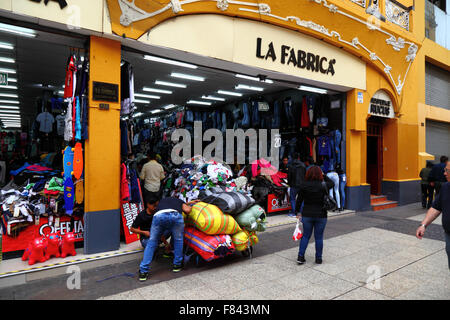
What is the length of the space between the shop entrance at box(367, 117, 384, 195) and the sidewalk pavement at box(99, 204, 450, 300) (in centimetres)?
523

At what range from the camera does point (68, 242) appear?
4.75 m

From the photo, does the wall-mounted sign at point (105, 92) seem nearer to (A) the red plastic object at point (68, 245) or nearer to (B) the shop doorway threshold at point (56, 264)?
(A) the red plastic object at point (68, 245)

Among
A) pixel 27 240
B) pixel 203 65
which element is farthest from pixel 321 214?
pixel 27 240

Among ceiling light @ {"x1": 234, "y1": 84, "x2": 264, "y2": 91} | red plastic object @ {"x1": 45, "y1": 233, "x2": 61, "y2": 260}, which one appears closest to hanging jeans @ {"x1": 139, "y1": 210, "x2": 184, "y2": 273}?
red plastic object @ {"x1": 45, "y1": 233, "x2": 61, "y2": 260}

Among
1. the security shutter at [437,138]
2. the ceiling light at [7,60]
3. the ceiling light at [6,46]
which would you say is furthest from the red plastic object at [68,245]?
the security shutter at [437,138]

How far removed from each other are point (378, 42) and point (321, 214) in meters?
7.51

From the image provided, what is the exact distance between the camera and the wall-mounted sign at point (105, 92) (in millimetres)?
4891

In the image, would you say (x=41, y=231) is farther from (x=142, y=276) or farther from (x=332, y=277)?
(x=332, y=277)

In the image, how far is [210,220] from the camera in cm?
443

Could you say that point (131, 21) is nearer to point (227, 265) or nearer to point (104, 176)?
point (104, 176)

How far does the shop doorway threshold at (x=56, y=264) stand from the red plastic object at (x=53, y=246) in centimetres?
8

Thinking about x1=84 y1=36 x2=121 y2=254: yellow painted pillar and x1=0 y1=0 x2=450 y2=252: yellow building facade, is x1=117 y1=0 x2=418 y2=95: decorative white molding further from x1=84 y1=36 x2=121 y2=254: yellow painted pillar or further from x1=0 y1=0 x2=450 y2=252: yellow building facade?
x1=84 y1=36 x2=121 y2=254: yellow painted pillar

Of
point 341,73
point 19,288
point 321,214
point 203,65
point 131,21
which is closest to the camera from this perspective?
point 19,288

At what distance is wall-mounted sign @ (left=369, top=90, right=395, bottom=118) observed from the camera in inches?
390
